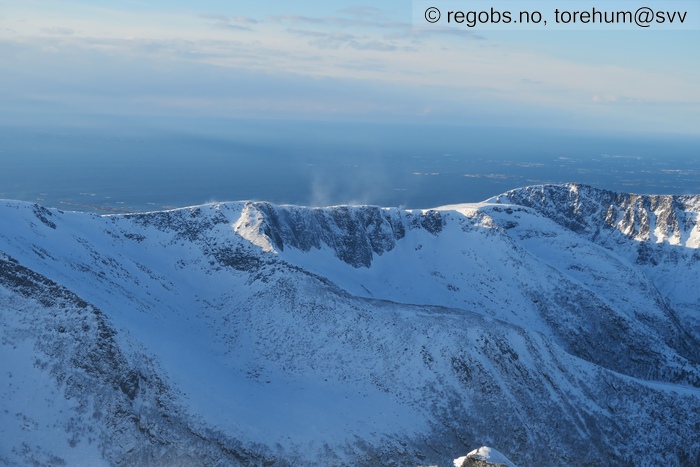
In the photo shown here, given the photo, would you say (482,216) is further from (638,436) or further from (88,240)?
(88,240)

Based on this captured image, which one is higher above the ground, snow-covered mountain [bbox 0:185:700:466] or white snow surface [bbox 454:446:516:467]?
white snow surface [bbox 454:446:516:467]

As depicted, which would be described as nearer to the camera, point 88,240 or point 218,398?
point 218,398

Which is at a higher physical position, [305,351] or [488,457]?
[488,457]

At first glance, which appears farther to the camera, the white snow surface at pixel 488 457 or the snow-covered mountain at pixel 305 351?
the snow-covered mountain at pixel 305 351

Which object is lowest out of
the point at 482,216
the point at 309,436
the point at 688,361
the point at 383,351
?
the point at 688,361

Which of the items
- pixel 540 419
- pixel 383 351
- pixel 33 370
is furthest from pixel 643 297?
pixel 33 370

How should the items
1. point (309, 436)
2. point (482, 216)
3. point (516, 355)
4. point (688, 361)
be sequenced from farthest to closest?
point (482, 216) < point (688, 361) < point (516, 355) < point (309, 436)

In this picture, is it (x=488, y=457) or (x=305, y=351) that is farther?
(x=305, y=351)

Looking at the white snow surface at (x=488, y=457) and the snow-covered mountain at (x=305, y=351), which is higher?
the white snow surface at (x=488, y=457)
